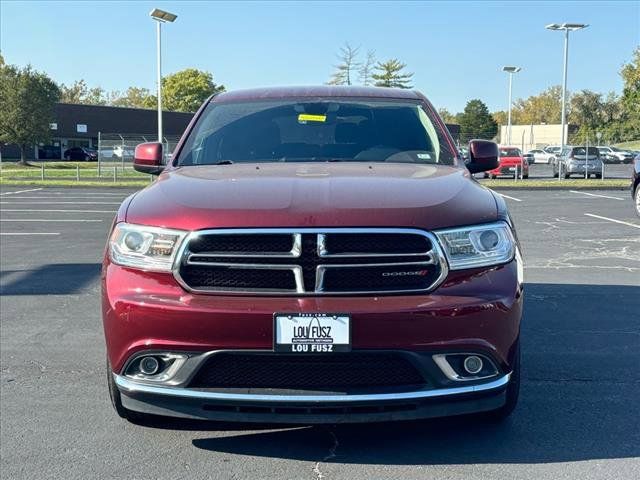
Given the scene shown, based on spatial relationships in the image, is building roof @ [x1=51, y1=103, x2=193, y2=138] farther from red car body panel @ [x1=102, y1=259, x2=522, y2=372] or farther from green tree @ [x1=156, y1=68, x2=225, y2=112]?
red car body panel @ [x1=102, y1=259, x2=522, y2=372]

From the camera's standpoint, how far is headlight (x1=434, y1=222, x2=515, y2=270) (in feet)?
10.4

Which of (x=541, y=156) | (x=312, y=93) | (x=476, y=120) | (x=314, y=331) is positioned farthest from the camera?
(x=476, y=120)

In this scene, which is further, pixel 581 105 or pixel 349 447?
pixel 581 105

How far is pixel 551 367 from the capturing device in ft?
15.9

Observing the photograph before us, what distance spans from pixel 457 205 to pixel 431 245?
304 millimetres

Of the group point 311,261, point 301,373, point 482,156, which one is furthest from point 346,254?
point 482,156

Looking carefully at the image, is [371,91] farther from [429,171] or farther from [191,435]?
[191,435]

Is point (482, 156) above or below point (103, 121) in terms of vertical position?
below

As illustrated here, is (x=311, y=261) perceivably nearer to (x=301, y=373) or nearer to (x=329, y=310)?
(x=329, y=310)

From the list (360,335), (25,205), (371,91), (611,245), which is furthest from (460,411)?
(25,205)

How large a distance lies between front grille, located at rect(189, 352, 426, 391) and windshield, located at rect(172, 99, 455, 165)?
1.70m

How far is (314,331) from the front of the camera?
3.01 metres

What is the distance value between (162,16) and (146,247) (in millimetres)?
29214

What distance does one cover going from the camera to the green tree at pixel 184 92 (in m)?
101
